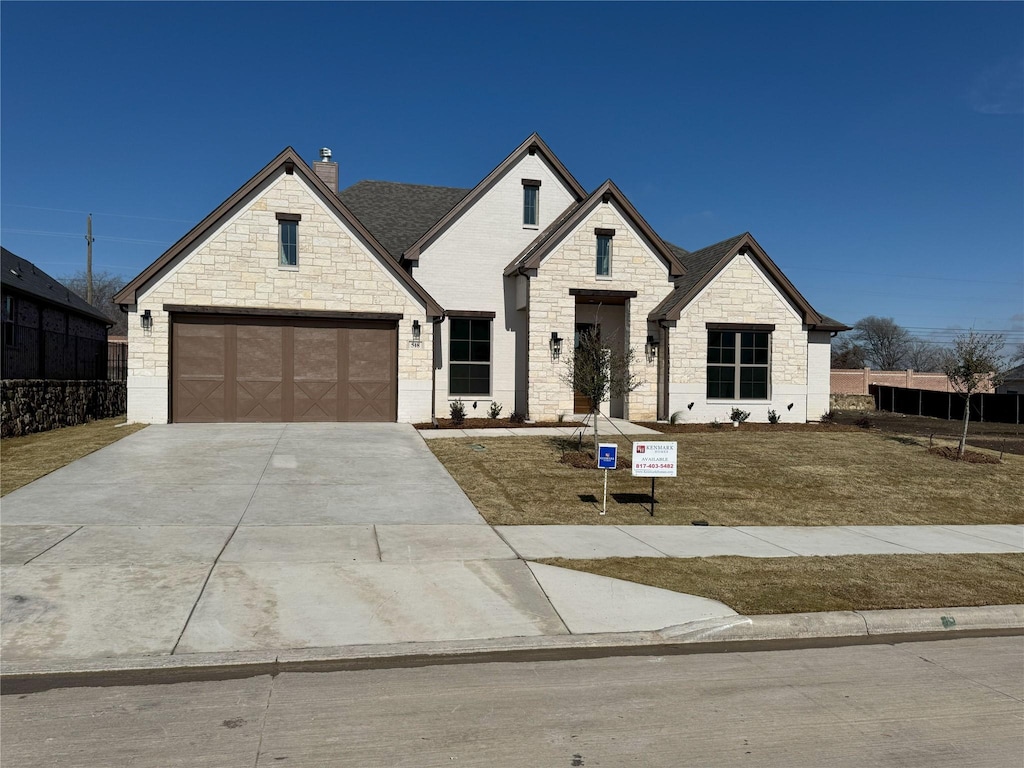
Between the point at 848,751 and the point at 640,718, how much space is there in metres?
1.25

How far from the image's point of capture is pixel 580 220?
2155 centimetres

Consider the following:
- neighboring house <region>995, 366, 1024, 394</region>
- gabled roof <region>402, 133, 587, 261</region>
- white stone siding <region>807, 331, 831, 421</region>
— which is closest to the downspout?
gabled roof <region>402, 133, 587, 261</region>

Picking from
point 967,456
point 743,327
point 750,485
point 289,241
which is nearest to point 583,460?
point 750,485

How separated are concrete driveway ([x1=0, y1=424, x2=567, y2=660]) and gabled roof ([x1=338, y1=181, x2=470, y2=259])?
12.5m

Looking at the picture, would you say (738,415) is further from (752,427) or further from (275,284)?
(275,284)

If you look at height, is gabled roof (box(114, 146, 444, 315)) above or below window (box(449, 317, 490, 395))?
Answer: above

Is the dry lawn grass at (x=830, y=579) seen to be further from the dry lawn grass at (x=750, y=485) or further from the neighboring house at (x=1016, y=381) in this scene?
the neighboring house at (x=1016, y=381)

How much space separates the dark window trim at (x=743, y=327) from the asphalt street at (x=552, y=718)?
663 inches

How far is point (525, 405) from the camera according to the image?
2244 centimetres

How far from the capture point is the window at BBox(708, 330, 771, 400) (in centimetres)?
2267

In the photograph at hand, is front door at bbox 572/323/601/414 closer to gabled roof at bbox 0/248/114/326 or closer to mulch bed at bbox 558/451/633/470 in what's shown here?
mulch bed at bbox 558/451/633/470

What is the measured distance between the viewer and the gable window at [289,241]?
19.9 meters

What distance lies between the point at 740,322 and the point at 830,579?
15.1 meters

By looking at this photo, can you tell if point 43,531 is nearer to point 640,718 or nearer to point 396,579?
point 396,579
